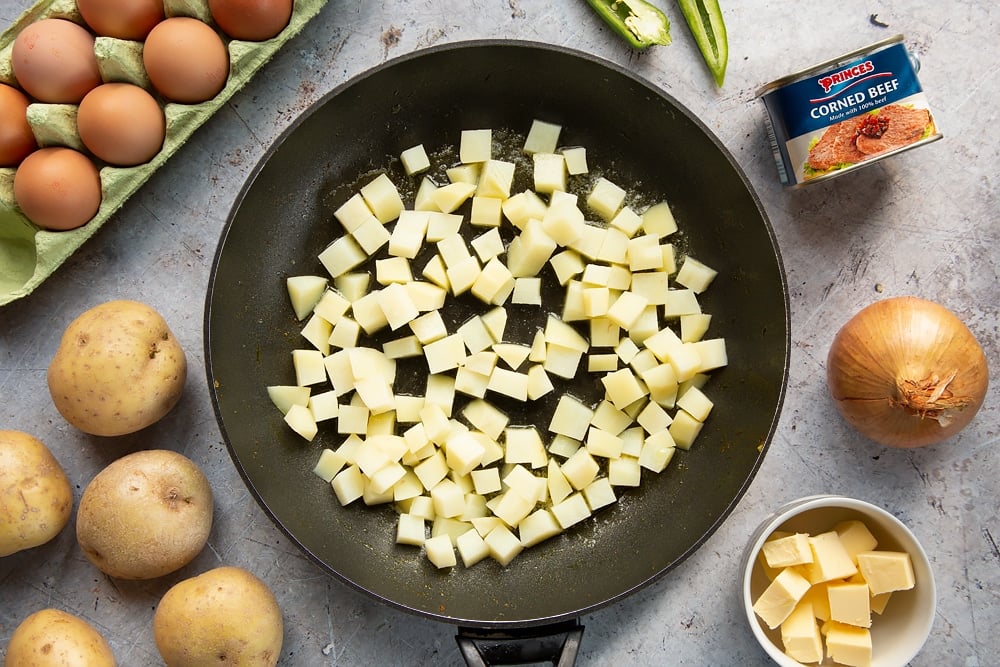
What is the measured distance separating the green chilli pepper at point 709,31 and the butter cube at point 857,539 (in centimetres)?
124

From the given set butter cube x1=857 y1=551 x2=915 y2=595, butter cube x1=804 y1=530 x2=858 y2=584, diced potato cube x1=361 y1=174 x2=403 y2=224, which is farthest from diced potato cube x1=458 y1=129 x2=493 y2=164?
butter cube x1=857 y1=551 x2=915 y2=595

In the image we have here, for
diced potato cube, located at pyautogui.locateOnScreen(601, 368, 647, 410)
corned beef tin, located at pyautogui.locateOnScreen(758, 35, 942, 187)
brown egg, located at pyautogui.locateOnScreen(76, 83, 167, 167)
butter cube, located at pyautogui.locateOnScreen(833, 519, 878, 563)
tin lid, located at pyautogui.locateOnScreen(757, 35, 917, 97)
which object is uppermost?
brown egg, located at pyautogui.locateOnScreen(76, 83, 167, 167)

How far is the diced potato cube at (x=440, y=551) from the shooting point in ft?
6.68

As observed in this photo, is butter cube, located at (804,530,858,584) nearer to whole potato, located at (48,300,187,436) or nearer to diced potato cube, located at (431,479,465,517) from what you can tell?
diced potato cube, located at (431,479,465,517)

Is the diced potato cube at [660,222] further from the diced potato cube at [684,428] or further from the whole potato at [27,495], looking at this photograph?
the whole potato at [27,495]

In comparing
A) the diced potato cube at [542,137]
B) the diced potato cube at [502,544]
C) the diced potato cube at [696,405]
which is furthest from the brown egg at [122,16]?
the diced potato cube at [696,405]

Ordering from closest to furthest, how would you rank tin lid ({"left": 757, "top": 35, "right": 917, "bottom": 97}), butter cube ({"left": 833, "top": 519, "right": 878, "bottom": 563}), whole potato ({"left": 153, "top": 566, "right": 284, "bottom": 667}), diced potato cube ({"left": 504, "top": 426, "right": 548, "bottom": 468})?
tin lid ({"left": 757, "top": 35, "right": 917, "bottom": 97})
whole potato ({"left": 153, "top": 566, "right": 284, "bottom": 667})
butter cube ({"left": 833, "top": 519, "right": 878, "bottom": 563})
diced potato cube ({"left": 504, "top": 426, "right": 548, "bottom": 468})

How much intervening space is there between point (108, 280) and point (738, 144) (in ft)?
5.81

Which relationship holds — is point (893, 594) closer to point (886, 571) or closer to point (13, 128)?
point (886, 571)

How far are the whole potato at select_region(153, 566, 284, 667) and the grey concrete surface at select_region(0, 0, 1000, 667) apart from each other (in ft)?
0.56

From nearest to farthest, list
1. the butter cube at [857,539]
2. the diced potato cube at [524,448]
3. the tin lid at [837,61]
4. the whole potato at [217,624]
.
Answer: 1. the tin lid at [837,61]
2. the whole potato at [217,624]
3. the butter cube at [857,539]
4. the diced potato cube at [524,448]

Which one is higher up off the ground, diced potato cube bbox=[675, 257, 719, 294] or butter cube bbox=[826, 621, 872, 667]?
diced potato cube bbox=[675, 257, 719, 294]

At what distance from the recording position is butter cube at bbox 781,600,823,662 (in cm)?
190

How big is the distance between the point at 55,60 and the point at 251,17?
483 millimetres
